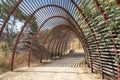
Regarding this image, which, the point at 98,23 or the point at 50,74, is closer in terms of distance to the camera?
the point at 98,23

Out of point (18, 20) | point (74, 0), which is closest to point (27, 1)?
point (74, 0)

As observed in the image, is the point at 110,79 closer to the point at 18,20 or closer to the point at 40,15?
the point at 40,15

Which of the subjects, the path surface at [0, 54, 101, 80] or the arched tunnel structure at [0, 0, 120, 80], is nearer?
the arched tunnel structure at [0, 0, 120, 80]

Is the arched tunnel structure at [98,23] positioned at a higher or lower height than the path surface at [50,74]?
higher

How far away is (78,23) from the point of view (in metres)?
16.0

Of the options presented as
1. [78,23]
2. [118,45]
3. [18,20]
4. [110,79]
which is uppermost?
[18,20]

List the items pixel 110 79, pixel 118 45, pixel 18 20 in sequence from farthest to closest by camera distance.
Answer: pixel 18 20 → pixel 110 79 → pixel 118 45

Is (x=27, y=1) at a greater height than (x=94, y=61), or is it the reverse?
(x=27, y=1)

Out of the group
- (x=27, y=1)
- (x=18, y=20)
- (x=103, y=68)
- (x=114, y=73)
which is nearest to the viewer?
(x=114, y=73)

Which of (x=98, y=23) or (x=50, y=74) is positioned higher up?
(x=98, y=23)

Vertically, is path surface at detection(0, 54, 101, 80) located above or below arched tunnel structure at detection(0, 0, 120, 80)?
below

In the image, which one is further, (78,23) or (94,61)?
(78,23)

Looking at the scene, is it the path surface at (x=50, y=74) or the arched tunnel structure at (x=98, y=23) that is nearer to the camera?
the arched tunnel structure at (x=98, y=23)

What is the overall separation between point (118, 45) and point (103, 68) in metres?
2.77
